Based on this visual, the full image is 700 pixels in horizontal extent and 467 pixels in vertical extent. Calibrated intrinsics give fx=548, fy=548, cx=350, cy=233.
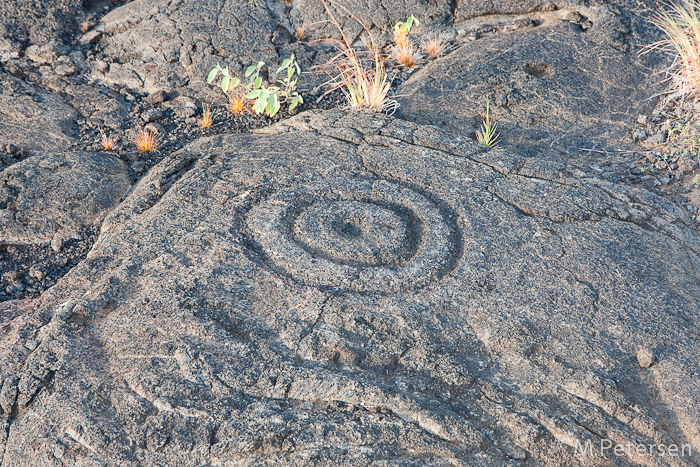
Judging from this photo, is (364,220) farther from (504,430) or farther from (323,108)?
(323,108)

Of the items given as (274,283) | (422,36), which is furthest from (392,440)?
(422,36)

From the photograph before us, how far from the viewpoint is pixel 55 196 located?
3.47m

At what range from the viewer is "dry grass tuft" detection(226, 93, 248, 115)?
438 centimetres

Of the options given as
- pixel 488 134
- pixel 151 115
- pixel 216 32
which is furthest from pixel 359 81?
pixel 151 115

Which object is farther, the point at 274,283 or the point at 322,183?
the point at 322,183

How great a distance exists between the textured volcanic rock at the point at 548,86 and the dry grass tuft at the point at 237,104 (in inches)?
49.8

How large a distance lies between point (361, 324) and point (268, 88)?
2.40m

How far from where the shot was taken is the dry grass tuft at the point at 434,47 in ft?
16.1

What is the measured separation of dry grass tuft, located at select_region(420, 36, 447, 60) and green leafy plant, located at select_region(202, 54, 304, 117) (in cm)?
121

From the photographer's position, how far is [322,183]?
333cm

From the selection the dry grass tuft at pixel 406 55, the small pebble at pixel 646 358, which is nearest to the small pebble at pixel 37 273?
the small pebble at pixel 646 358

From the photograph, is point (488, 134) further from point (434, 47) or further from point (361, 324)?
point (361, 324)

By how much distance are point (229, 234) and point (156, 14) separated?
3.01 metres

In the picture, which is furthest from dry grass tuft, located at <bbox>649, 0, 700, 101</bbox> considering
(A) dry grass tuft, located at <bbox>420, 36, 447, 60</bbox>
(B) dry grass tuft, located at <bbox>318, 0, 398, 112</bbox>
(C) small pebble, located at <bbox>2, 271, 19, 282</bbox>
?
(C) small pebble, located at <bbox>2, 271, 19, 282</bbox>
